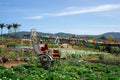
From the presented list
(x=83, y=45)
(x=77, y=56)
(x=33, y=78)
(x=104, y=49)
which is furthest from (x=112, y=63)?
(x=83, y=45)

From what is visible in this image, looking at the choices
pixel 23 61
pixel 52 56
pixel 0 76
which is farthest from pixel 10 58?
pixel 0 76

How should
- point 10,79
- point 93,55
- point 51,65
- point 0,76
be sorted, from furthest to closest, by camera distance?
point 93,55, point 51,65, point 0,76, point 10,79

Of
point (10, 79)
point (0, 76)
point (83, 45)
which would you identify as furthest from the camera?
point (83, 45)

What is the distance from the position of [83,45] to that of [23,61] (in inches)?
830

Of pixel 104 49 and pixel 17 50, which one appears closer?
pixel 17 50

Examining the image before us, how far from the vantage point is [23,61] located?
2022 cm

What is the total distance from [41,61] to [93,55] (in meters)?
12.5

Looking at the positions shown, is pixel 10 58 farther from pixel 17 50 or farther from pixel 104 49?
pixel 104 49

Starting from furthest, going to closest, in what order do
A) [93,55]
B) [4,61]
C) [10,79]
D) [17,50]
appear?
[93,55] → [17,50] → [4,61] → [10,79]

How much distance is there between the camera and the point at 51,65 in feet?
53.6

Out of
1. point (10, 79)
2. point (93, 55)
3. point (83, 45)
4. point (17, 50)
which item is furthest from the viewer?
point (83, 45)

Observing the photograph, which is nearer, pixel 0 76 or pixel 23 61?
pixel 0 76

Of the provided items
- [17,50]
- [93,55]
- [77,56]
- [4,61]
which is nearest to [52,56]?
[4,61]

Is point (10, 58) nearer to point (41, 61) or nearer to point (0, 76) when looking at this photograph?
point (41, 61)
